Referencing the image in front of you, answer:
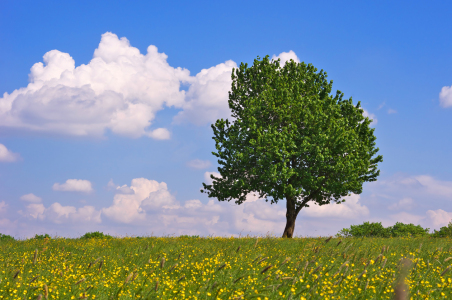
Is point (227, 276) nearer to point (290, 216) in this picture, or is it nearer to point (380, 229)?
point (290, 216)

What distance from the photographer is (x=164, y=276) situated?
32.4ft

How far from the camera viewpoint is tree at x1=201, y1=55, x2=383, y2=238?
23203 millimetres

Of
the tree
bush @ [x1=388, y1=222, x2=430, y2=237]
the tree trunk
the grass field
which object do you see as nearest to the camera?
the grass field

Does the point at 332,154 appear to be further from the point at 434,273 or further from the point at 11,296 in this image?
the point at 11,296

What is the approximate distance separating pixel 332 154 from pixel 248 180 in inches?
245

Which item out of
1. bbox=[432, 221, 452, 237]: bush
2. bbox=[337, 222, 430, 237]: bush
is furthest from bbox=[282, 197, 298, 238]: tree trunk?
bbox=[432, 221, 452, 237]: bush

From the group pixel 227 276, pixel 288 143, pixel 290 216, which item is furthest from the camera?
pixel 290 216

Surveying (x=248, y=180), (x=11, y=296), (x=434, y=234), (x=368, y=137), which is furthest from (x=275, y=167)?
(x=11, y=296)

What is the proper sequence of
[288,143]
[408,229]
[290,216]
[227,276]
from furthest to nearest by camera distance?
[408,229], [290,216], [288,143], [227,276]

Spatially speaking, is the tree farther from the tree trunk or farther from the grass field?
the grass field

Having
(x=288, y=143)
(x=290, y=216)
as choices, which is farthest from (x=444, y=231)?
(x=288, y=143)

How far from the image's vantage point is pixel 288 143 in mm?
23359

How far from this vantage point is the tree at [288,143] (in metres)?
23.2

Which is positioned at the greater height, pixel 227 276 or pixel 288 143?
pixel 288 143
